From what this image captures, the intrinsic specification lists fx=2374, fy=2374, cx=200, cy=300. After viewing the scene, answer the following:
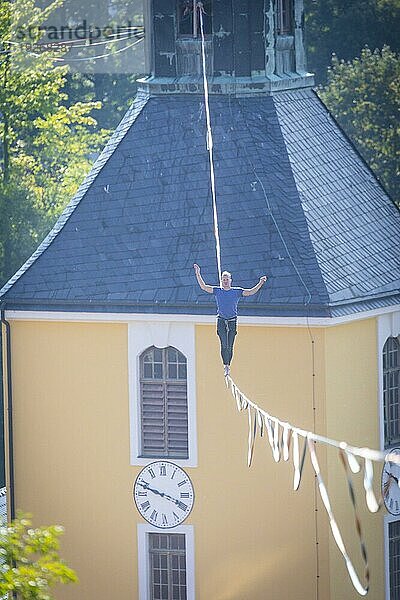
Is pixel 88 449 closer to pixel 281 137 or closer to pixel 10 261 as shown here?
pixel 281 137

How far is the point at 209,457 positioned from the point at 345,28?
2098 cm

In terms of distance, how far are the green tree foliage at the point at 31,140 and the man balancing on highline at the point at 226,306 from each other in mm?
17368

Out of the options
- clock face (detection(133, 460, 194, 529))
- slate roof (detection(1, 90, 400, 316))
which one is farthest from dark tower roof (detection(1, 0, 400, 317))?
clock face (detection(133, 460, 194, 529))

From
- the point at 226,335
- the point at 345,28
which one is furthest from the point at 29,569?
the point at 345,28

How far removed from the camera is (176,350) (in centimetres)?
3484

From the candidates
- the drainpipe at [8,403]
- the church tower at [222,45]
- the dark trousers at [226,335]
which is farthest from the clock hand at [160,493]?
the church tower at [222,45]

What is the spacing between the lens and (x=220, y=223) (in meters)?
35.2

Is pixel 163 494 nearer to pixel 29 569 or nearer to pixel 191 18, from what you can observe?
pixel 191 18

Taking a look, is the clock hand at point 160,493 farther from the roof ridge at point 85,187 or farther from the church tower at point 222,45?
the church tower at point 222,45

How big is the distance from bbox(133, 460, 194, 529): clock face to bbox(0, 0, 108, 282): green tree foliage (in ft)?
49.7

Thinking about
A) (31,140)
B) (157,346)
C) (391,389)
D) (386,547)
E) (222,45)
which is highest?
(31,140)

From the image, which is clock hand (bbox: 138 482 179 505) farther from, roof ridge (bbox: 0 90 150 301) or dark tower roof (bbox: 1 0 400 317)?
roof ridge (bbox: 0 90 150 301)

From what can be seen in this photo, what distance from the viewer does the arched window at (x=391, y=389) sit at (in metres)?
35.5

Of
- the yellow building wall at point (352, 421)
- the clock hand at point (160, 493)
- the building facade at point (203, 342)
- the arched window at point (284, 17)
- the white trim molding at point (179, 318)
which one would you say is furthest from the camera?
the arched window at point (284, 17)
